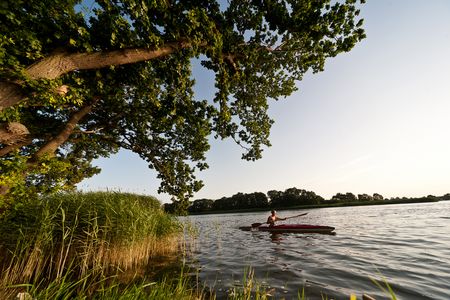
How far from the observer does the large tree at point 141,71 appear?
6.50 meters

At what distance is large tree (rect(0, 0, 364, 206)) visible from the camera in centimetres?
650

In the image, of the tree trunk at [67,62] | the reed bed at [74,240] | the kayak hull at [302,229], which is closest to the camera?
the tree trunk at [67,62]

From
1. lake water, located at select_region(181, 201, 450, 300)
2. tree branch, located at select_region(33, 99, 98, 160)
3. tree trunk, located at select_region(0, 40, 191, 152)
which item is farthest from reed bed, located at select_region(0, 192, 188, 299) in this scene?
lake water, located at select_region(181, 201, 450, 300)

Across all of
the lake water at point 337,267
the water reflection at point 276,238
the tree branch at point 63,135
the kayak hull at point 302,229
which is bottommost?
the lake water at point 337,267

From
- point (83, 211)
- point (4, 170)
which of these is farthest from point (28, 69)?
point (83, 211)

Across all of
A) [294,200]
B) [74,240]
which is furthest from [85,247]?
[294,200]

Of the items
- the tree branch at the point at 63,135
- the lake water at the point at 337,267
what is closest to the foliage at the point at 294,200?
the lake water at the point at 337,267

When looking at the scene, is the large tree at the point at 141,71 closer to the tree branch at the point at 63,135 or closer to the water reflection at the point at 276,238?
the tree branch at the point at 63,135

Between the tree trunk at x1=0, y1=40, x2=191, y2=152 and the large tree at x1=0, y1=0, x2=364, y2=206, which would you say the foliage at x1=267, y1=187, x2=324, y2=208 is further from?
the tree trunk at x1=0, y1=40, x2=191, y2=152

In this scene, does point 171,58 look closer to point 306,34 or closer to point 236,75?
point 236,75

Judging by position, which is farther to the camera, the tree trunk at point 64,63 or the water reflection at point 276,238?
the water reflection at point 276,238

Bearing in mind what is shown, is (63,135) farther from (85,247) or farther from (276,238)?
(276,238)

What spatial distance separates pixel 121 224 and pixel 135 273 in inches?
66.7

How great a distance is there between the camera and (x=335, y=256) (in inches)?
402
